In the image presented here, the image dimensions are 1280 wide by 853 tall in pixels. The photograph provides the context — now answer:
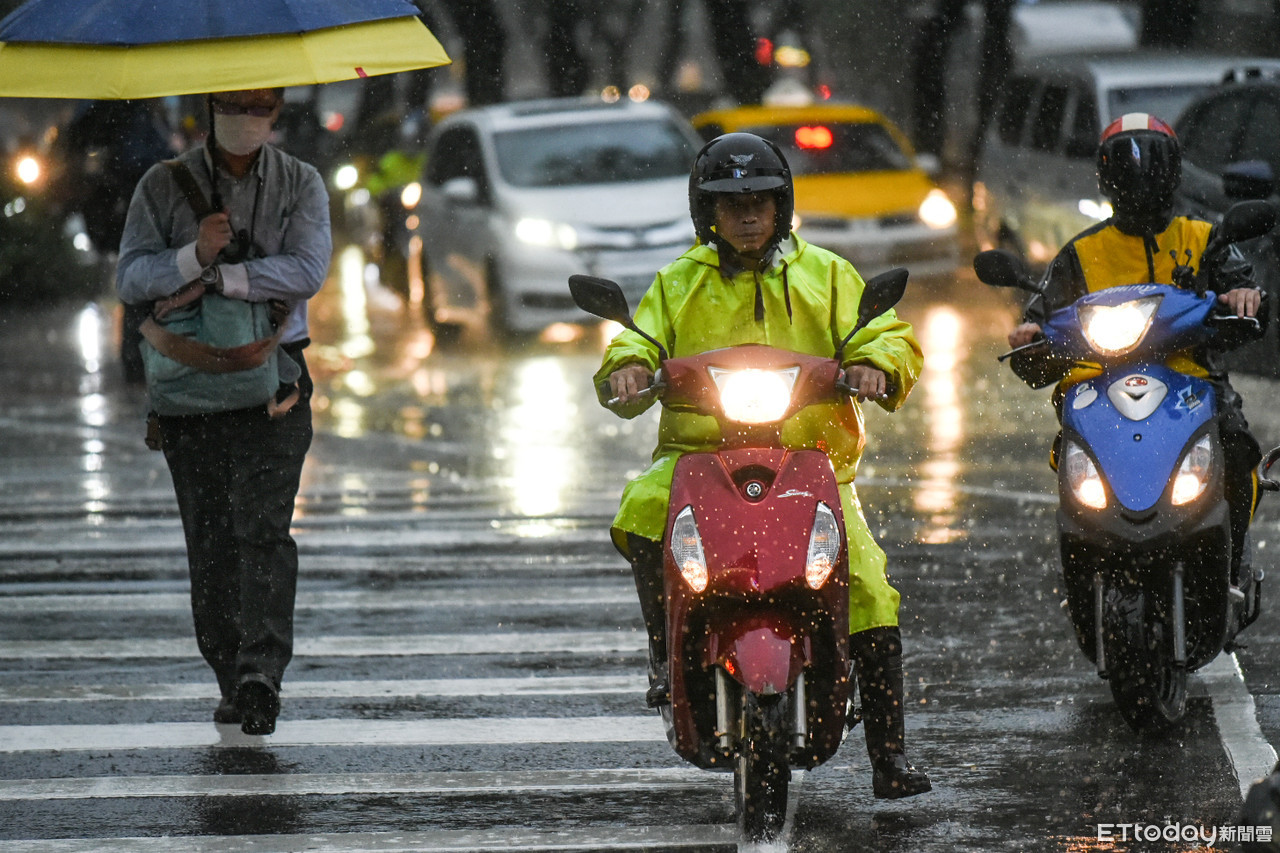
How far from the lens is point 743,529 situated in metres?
5.21

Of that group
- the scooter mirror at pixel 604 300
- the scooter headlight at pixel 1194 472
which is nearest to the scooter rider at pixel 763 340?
the scooter mirror at pixel 604 300

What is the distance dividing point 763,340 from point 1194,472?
138cm

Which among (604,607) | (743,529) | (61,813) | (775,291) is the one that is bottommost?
(604,607)

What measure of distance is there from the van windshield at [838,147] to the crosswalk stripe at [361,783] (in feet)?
49.1

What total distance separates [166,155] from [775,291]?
9.03 metres

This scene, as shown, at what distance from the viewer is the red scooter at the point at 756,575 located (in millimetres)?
5180

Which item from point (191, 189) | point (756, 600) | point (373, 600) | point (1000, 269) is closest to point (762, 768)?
point (756, 600)

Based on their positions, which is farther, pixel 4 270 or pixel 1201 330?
pixel 4 270

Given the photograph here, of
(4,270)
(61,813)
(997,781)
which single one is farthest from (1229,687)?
(4,270)

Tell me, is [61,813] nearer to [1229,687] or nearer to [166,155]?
[1229,687]

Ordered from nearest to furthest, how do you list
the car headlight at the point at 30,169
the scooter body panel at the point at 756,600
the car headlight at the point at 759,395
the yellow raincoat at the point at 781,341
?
the scooter body panel at the point at 756,600 → the car headlight at the point at 759,395 → the yellow raincoat at the point at 781,341 → the car headlight at the point at 30,169

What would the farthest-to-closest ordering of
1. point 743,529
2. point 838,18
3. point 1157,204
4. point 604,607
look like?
point 838,18
point 604,607
point 1157,204
point 743,529

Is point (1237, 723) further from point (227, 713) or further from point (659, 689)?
point (227, 713)

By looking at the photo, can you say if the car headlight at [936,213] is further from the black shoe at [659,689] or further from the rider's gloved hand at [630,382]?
the rider's gloved hand at [630,382]
